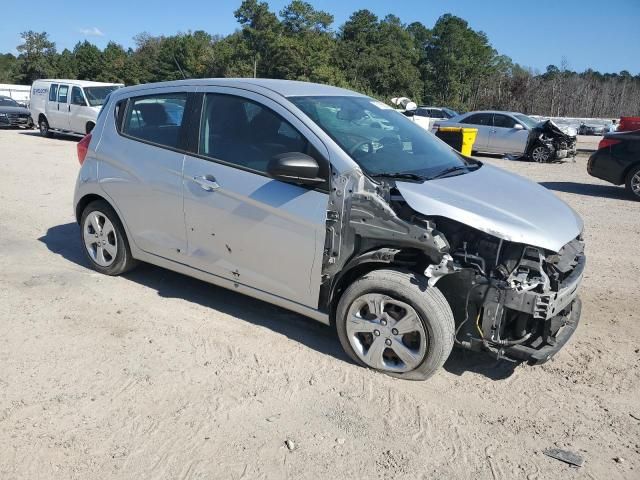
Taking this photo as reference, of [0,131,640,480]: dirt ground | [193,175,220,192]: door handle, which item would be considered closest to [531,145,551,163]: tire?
[0,131,640,480]: dirt ground

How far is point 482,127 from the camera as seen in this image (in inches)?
718

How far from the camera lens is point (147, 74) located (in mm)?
65938

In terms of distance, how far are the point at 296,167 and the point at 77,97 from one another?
56.4ft

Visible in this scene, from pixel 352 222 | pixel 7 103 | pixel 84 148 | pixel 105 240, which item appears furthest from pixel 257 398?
pixel 7 103

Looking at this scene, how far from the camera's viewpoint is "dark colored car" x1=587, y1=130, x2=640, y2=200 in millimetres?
10414

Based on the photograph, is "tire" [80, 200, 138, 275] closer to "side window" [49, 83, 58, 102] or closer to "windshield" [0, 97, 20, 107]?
"side window" [49, 83, 58, 102]

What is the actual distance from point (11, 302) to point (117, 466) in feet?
8.54

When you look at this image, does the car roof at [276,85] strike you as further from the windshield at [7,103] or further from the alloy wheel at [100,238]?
the windshield at [7,103]

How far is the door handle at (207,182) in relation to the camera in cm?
415

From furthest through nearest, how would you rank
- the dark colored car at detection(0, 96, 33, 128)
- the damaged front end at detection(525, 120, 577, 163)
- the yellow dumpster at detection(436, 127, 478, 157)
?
the dark colored car at detection(0, 96, 33, 128), the damaged front end at detection(525, 120, 577, 163), the yellow dumpster at detection(436, 127, 478, 157)

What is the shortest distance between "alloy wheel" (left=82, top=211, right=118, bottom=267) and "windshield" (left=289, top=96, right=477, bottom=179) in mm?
2296

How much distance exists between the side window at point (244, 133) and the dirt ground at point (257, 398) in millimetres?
1330

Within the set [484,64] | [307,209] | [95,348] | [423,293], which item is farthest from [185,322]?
[484,64]

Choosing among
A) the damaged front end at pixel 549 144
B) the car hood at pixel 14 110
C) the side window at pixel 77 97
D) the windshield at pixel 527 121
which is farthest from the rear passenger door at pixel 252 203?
the car hood at pixel 14 110
